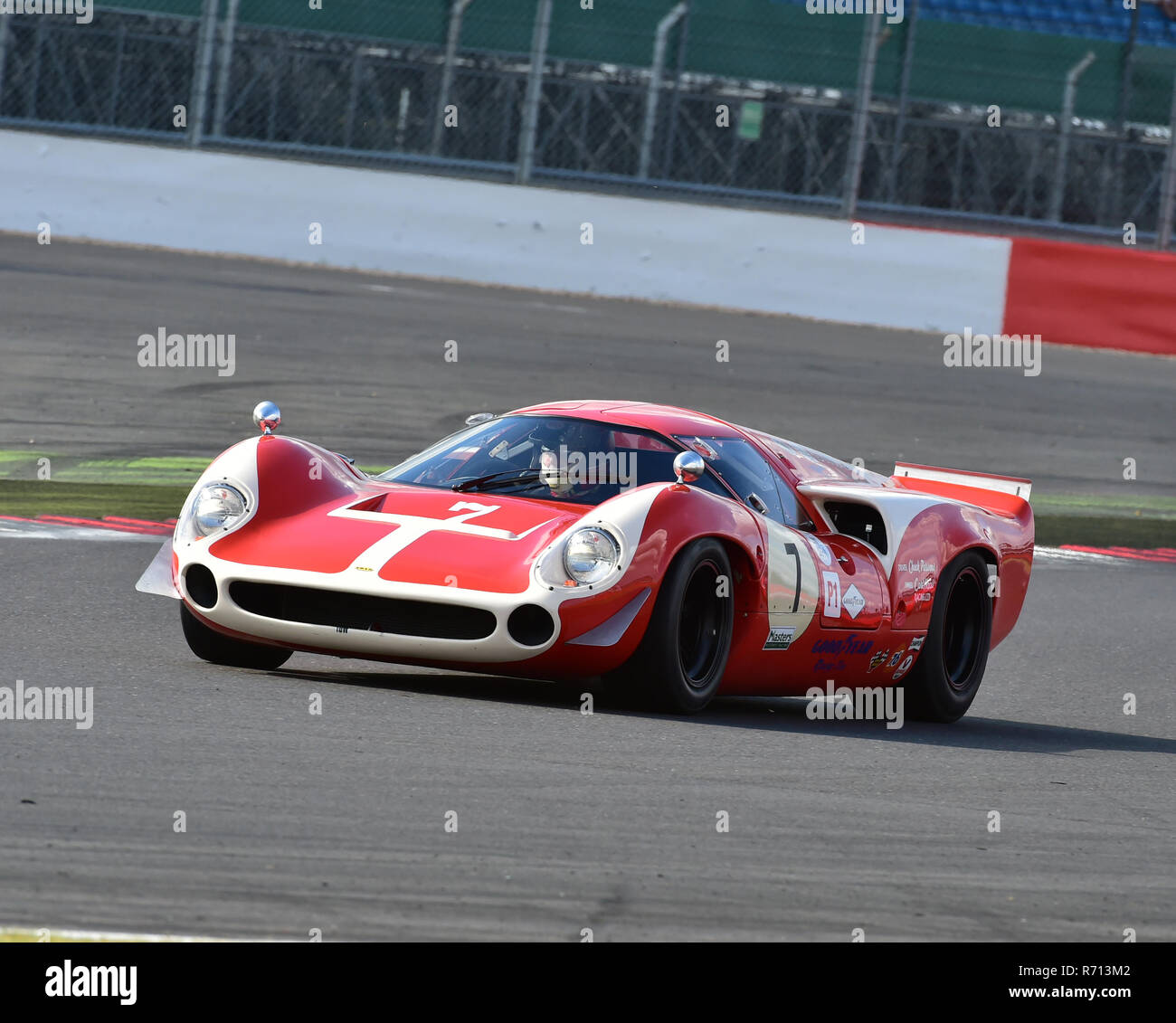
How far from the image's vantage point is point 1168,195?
19.9m

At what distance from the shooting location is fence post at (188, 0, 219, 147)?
764 inches

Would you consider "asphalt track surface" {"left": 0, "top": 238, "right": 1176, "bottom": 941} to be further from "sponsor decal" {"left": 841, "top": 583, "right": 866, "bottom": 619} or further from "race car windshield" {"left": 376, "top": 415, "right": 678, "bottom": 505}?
"race car windshield" {"left": 376, "top": 415, "right": 678, "bottom": 505}

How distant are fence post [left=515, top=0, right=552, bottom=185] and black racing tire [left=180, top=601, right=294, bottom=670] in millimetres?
12997

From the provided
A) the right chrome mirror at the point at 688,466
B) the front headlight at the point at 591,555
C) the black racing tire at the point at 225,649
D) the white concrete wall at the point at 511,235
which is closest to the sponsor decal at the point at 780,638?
the right chrome mirror at the point at 688,466

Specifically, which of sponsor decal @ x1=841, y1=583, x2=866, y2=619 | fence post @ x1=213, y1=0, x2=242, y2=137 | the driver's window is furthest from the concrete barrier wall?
sponsor decal @ x1=841, y1=583, x2=866, y2=619

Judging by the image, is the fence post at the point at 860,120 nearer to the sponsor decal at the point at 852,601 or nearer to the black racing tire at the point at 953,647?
the black racing tire at the point at 953,647

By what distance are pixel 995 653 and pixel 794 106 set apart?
10402 mm

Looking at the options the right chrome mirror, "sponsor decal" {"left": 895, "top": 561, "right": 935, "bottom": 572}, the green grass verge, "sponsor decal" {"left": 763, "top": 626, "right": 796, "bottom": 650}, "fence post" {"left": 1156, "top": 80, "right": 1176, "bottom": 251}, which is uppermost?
"fence post" {"left": 1156, "top": 80, "right": 1176, "bottom": 251}

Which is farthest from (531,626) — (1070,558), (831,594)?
(1070,558)

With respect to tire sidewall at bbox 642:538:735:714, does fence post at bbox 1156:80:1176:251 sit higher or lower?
higher

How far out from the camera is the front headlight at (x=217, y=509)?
6.99 meters

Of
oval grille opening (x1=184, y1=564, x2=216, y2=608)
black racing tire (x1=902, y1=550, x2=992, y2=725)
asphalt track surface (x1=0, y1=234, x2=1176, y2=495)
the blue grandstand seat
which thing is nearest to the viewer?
oval grille opening (x1=184, y1=564, x2=216, y2=608)

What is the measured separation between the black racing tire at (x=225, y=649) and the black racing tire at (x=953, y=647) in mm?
2443
